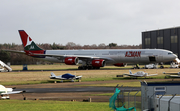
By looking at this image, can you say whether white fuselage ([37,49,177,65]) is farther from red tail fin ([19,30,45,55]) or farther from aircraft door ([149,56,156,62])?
red tail fin ([19,30,45,55])

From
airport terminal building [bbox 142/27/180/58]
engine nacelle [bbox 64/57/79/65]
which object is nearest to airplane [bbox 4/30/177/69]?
engine nacelle [bbox 64/57/79/65]

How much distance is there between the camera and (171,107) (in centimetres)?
1220

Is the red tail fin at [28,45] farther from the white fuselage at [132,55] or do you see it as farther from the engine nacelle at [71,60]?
the engine nacelle at [71,60]

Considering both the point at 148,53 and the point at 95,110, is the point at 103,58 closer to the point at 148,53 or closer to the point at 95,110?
the point at 148,53

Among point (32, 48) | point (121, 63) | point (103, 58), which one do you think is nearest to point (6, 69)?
point (32, 48)

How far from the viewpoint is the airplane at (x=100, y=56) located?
225 feet

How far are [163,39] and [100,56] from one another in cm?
5076

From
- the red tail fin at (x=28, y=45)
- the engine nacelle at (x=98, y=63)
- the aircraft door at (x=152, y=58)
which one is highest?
the red tail fin at (x=28, y=45)

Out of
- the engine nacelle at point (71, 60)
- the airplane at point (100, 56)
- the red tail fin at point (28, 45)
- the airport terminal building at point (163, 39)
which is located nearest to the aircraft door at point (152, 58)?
the airplane at point (100, 56)

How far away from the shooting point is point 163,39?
117 meters

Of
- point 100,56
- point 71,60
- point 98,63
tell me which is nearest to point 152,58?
point 98,63

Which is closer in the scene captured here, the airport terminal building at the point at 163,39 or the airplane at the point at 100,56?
the airplane at the point at 100,56

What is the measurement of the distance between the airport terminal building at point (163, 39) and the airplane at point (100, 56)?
4260 centimetres

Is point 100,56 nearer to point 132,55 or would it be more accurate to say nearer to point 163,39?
point 132,55
